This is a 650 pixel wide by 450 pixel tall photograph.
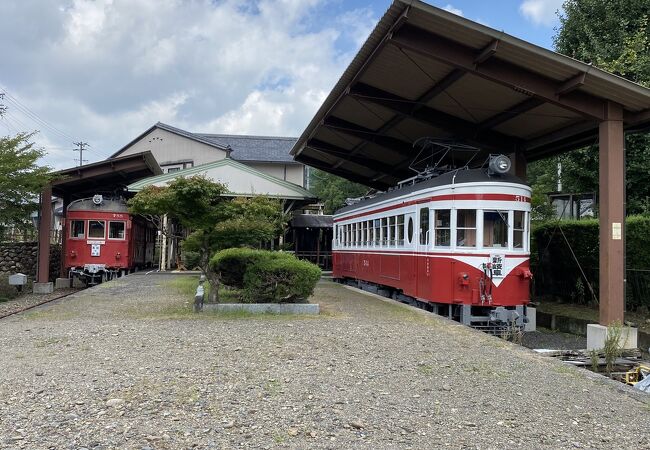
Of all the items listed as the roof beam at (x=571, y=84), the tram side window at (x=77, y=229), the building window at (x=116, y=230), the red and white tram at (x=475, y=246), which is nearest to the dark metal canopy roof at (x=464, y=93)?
the roof beam at (x=571, y=84)

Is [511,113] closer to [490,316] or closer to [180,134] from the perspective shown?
[490,316]

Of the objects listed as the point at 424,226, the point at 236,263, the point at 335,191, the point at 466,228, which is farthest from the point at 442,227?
the point at 335,191

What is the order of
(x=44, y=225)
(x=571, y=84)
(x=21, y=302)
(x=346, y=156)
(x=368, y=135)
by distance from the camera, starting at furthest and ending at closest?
(x=346, y=156)
(x=44, y=225)
(x=368, y=135)
(x=21, y=302)
(x=571, y=84)

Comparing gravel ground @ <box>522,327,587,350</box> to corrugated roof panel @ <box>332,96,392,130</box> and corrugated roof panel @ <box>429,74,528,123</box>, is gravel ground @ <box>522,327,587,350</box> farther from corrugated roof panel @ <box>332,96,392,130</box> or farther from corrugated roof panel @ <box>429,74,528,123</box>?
corrugated roof panel @ <box>332,96,392,130</box>

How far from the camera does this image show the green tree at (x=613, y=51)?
1364 centimetres

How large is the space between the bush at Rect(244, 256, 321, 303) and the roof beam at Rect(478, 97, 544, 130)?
17.2 ft

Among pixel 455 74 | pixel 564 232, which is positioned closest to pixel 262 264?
pixel 455 74

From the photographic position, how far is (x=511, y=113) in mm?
11672

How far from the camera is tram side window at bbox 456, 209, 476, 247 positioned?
10.2m

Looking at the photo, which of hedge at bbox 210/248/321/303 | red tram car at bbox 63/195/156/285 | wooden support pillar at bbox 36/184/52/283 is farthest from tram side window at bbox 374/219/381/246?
wooden support pillar at bbox 36/184/52/283

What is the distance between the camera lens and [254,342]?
755 cm

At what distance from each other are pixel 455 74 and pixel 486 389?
676 cm

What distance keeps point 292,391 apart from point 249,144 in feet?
107

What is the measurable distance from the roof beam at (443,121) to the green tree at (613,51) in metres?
3.18
